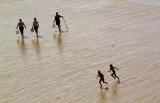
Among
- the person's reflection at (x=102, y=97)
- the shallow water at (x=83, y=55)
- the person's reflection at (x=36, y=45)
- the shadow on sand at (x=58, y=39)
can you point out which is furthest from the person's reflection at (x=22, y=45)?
the person's reflection at (x=102, y=97)

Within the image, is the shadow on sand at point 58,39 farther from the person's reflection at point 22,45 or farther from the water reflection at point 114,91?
the water reflection at point 114,91

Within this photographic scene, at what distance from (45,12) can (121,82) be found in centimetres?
1243

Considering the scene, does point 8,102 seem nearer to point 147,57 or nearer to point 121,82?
point 121,82

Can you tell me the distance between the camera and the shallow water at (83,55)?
46.8ft

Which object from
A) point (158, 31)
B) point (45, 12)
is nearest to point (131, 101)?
point (158, 31)

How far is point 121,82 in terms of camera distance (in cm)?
1497

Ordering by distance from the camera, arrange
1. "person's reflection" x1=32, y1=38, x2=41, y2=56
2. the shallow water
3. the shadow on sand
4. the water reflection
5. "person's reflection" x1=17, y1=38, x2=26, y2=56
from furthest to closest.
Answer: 1. the shadow on sand
2. "person's reflection" x1=17, y1=38, x2=26, y2=56
3. "person's reflection" x1=32, y1=38, x2=41, y2=56
4. the shallow water
5. the water reflection

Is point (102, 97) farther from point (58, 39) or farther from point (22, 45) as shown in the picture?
point (58, 39)

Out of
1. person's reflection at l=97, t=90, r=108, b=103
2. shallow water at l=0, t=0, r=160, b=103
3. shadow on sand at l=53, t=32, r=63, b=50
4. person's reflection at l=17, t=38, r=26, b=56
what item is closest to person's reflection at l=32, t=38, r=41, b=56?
shallow water at l=0, t=0, r=160, b=103

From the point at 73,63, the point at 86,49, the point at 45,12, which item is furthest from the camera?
the point at 45,12

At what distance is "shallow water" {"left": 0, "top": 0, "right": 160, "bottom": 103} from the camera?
14.3 m

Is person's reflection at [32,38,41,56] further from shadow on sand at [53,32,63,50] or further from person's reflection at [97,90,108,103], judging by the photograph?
person's reflection at [97,90,108,103]

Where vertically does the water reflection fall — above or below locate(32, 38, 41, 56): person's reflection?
Result: below

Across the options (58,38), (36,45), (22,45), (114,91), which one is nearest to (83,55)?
(36,45)
